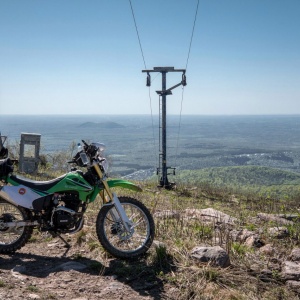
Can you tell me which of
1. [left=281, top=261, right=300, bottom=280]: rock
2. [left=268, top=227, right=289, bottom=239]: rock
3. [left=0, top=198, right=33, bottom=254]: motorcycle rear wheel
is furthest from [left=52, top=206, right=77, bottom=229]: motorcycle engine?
[left=268, top=227, right=289, bottom=239]: rock

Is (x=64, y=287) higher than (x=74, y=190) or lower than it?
lower

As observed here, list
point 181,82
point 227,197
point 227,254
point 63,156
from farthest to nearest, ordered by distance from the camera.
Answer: point 63,156
point 181,82
point 227,197
point 227,254

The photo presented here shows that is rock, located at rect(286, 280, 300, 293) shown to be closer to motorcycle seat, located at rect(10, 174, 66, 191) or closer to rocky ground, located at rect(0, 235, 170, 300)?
rocky ground, located at rect(0, 235, 170, 300)

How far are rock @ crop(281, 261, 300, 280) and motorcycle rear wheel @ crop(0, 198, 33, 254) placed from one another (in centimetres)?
331

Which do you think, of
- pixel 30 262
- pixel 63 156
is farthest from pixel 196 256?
pixel 63 156

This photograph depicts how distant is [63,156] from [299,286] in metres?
17.6

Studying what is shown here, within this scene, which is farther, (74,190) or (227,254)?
(74,190)

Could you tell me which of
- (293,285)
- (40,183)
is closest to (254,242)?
(293,285)

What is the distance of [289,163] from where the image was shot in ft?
375

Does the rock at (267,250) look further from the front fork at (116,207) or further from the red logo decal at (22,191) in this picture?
the red logo decal at (22,191)

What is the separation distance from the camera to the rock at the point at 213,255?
4.61 metres

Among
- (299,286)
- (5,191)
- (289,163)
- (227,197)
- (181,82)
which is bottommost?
(289,163)

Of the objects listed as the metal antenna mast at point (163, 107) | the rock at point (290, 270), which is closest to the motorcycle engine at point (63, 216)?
the rock at point (290, 270)

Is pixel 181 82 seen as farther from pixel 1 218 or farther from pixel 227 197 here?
pixel 1 218
